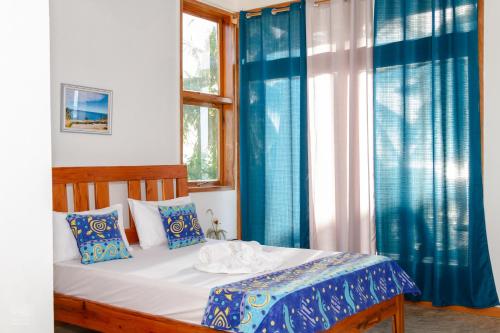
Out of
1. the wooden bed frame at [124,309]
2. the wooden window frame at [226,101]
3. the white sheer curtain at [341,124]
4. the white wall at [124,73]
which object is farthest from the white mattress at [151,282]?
the wooden window frame at [226,101]

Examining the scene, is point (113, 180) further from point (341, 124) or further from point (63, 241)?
point (341, 124)

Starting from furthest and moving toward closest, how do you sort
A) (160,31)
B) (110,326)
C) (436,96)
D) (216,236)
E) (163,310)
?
(216,236)
(160,31)
(436,96)
(110,326)
(163,310)

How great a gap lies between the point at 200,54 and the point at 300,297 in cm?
332

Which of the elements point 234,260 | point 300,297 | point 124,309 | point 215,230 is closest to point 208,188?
point 215,230

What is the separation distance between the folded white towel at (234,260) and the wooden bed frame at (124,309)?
440mm

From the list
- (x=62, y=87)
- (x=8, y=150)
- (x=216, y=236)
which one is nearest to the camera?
(x=8, y=150)

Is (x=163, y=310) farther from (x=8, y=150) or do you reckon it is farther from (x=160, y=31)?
(x=160, y=31)

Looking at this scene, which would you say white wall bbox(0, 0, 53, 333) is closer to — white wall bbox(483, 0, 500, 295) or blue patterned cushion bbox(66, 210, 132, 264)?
blue patterned cushion bbox(66, 210, 132, 264)

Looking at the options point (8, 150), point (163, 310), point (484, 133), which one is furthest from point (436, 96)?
point (8, 150)

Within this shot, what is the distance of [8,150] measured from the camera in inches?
60.3

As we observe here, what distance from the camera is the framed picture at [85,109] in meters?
3.96

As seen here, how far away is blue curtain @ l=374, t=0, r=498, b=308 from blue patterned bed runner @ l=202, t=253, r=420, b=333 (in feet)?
3.39

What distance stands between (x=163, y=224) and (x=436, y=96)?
92.1 inches

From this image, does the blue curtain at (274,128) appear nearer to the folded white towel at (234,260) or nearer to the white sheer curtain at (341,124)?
the white sheer curtain at (341,124)
